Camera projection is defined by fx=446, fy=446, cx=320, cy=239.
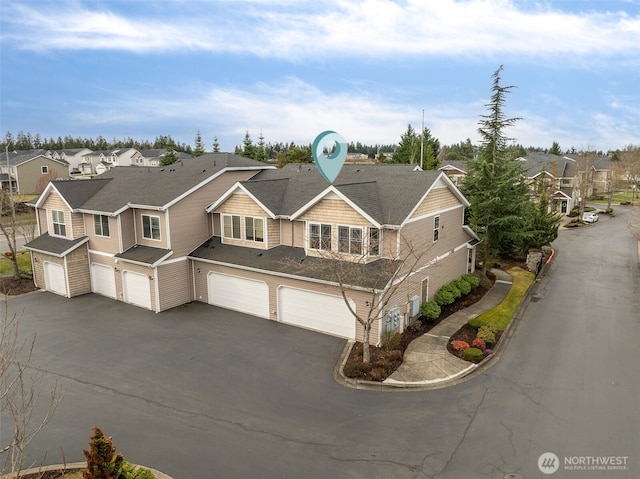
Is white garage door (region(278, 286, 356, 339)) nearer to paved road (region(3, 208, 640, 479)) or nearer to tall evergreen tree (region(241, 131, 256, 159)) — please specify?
paved road (region(3, 208, 640, 479))

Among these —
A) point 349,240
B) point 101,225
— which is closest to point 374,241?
point 349,240

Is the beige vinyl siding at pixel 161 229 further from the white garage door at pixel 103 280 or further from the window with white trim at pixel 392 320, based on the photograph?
the window with white trim at pixel 392 320

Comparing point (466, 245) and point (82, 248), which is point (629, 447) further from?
point (82, 248)

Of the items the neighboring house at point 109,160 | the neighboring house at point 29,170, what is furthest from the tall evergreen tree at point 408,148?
the neighboring house at point 109,160

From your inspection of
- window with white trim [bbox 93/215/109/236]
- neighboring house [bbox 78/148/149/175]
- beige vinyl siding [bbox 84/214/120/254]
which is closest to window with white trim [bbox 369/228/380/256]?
beige vinyl siding [bbox 84/214/120/254]

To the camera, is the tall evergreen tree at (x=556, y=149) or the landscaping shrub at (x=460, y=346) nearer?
the landscaping shrub at (x=460, y=346)

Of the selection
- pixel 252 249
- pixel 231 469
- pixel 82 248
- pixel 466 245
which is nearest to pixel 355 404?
pixel 231 469

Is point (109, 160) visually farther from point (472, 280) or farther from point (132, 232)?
point (472, 280)
